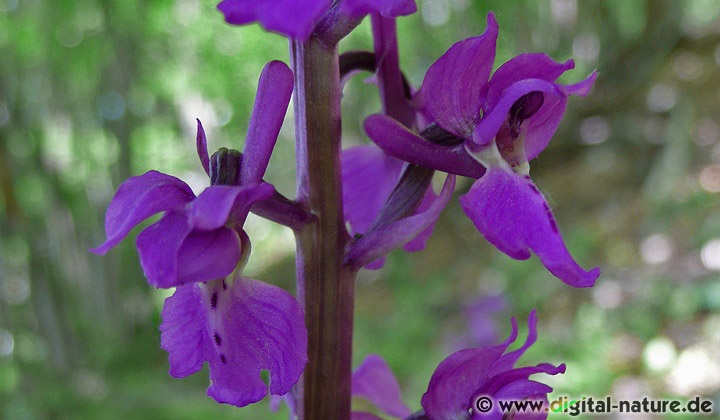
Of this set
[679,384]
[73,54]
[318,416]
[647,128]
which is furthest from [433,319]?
[318,416]

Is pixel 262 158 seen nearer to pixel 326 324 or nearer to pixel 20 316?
pixel 326 324

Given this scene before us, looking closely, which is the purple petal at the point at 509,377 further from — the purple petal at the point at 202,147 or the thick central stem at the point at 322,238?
the purple petal at the point at 202,147

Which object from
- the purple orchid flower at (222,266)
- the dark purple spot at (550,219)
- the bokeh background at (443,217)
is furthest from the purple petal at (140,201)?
the bokeh background at (443,217)

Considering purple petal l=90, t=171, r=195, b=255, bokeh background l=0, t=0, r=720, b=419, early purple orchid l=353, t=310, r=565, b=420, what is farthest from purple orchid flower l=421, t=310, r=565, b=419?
bokeh background l=0, t=0, r=720, b=419

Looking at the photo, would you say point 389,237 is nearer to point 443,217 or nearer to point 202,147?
point 202,147

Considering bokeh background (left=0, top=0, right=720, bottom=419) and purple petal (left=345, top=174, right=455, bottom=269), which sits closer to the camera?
purple petal (left=345, top=174, right=455, bottom=269)

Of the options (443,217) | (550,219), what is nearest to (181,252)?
(550,219)

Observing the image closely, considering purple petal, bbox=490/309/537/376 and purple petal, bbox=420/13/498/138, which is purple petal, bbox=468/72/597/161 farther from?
purple petal, bbox=490/309/537/376
